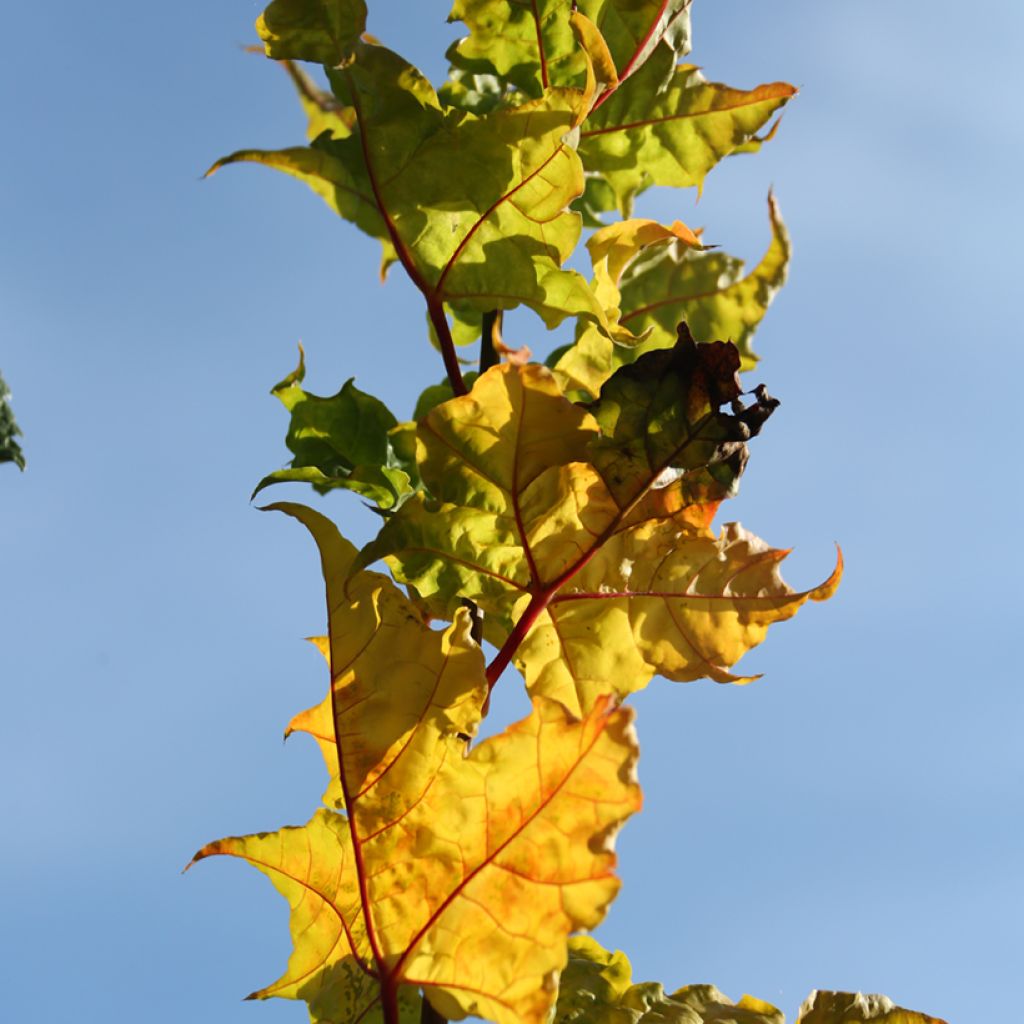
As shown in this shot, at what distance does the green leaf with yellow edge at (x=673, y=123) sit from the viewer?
1.56 metres

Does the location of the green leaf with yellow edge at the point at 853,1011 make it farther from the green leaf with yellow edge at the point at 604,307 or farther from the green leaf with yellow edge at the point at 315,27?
the green leaf with yellow edge at the point at 315,27

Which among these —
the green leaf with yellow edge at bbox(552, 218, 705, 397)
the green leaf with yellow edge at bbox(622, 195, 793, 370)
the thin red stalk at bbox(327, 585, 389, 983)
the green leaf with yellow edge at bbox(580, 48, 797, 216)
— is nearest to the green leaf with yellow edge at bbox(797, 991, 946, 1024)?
the thin red stalk at bbox(327, 585, 389, 983)

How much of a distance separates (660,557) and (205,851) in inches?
24.9

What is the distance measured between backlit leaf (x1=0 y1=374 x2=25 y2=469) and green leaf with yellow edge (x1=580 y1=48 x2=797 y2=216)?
290cm

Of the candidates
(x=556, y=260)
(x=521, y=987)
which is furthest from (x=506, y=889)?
(x=556, y=260)

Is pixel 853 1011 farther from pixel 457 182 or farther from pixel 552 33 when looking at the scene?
pixel 552 33

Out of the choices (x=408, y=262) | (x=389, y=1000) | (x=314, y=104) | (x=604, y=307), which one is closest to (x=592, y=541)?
(x=604, y=307)

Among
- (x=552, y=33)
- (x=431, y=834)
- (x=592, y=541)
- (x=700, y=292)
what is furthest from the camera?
(x=700, y=292)

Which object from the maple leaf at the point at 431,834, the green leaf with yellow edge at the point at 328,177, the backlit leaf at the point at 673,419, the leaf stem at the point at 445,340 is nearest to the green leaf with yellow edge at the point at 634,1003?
the maple leaf at the point at 431,834

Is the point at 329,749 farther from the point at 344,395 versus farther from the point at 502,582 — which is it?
Answer: the point at 344,395

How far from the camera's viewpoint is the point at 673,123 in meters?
1.59

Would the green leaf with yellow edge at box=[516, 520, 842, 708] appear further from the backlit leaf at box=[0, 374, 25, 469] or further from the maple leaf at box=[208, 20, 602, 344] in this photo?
the backlit leaf at box=[0, 374, 25, 469]

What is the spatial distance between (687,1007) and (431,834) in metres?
0.53

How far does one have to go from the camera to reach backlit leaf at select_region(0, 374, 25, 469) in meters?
3.82
